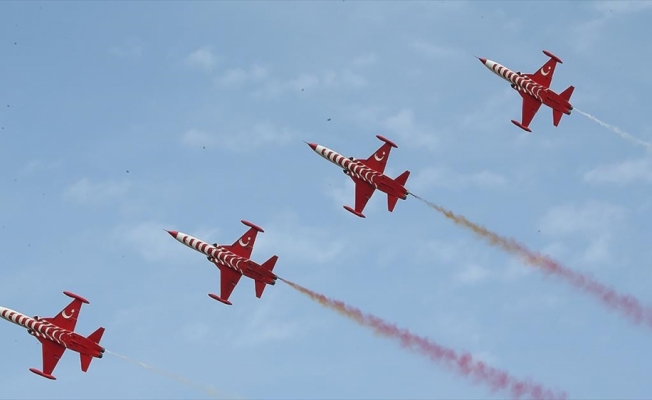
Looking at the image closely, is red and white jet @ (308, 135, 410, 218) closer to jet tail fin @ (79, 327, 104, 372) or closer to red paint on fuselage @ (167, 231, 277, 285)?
red paint on fuselage @ (167, 231, 277, 285)

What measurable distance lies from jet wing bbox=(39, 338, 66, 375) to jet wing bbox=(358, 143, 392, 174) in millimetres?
34376

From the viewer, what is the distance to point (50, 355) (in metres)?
194

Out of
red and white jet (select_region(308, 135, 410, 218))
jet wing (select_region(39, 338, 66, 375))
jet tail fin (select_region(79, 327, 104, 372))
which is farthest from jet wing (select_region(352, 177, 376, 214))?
jet wing (select_region(39, 338, 66, 375))

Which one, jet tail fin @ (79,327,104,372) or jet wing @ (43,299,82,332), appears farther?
jet wing @ (43,299,82,332)

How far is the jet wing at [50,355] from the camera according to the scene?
19338 cm

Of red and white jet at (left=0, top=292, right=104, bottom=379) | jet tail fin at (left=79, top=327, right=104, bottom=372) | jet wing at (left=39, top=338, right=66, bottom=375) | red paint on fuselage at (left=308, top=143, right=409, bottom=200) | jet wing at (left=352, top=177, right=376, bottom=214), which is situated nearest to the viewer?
jet tail fin at (left=79, top=327, right=104, bottom=372)

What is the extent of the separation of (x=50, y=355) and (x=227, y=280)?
18.2 meters

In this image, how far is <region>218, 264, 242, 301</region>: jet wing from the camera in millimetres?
195500

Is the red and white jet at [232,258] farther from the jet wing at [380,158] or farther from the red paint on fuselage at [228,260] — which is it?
the jet wing at [380,158]

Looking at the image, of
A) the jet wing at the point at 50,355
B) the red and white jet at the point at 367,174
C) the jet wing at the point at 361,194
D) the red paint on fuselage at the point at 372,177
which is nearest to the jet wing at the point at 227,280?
the red and white jet at the point at 367,174

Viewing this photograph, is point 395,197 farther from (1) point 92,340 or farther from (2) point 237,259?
(1) point 92,340

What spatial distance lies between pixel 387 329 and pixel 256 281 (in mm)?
13162

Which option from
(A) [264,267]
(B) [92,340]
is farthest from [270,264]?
(B) [92,340]

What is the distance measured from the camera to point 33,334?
19462cm
